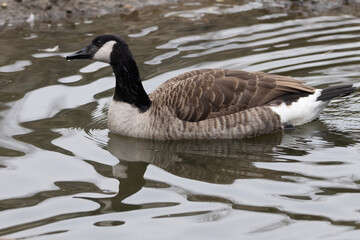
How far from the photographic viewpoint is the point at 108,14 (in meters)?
15.5

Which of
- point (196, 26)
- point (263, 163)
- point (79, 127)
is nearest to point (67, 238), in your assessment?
point (263, 163)

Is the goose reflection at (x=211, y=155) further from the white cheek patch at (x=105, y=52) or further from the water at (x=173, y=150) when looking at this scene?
the white cheek patch at (x=105, y=52)

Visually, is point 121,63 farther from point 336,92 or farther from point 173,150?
point 336,92

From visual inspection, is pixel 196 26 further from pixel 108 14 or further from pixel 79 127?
pixel 79 127

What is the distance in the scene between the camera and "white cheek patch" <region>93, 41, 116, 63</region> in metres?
9.98

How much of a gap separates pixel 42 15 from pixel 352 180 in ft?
30.3

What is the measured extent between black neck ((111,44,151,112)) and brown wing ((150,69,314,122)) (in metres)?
0.22

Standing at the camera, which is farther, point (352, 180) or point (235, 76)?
point (235, 76)

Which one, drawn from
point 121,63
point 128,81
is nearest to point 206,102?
point 128,81

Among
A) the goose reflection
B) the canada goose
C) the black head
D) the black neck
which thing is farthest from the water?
the black head

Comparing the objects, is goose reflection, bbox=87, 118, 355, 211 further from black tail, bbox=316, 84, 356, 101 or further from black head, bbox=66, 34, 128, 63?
black head, bbox=66, 34, 128, 63

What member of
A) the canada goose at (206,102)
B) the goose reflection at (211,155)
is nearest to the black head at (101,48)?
the canada goose at (206,102)

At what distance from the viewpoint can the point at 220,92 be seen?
9773 millimetres

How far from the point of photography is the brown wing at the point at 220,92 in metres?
9.77
